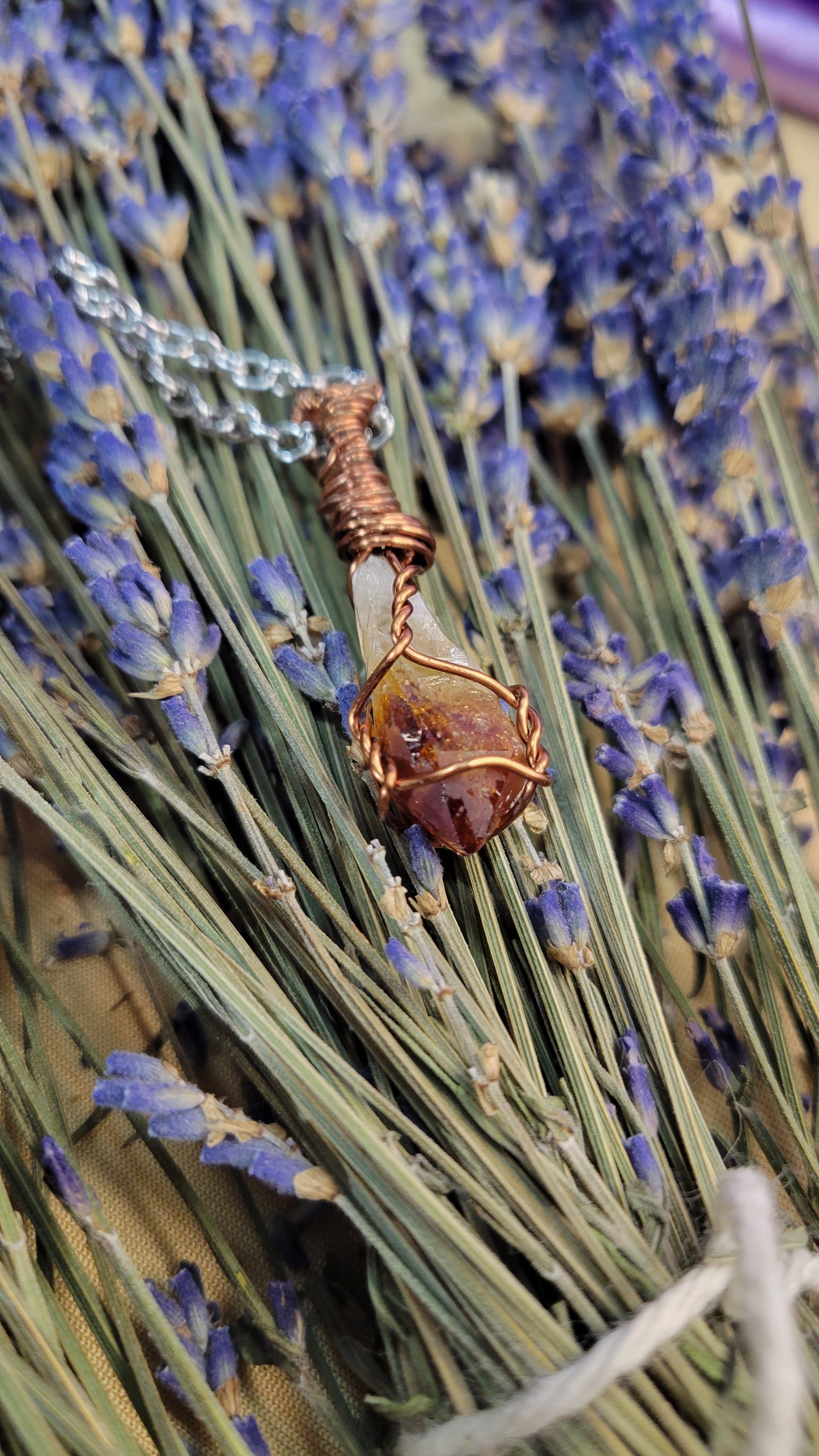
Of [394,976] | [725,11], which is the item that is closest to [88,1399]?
[394,976]

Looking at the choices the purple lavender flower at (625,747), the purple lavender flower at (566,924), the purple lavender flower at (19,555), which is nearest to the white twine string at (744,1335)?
the purple lavender flower at (566,924)

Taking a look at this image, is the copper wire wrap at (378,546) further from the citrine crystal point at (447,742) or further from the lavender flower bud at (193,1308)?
the lavender flower bud at (193,1308)

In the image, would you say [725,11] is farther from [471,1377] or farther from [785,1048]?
[471,1377]

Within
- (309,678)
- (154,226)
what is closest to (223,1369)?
(309,678)

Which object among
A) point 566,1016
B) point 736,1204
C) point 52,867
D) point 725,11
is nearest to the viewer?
point 736,1204

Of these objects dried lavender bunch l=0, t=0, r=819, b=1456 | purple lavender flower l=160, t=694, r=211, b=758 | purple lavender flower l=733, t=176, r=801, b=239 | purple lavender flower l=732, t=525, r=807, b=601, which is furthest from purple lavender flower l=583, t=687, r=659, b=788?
purple lavender flower l=733, t=176, r=801, b=239

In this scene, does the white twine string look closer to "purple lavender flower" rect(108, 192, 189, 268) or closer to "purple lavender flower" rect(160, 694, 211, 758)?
"purple lavender flower" rect(160, 694, 211, 758)

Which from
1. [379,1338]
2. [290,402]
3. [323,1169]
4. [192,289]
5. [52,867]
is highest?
[192,289]

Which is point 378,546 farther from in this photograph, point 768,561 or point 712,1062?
→ point 712,1062
